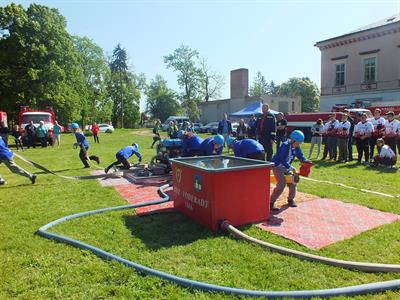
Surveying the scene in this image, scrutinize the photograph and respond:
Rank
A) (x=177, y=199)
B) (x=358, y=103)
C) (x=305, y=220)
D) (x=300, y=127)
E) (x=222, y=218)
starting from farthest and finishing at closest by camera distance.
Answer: (x=300, y=127) < (x=358, y=103) < (x=177, y=199) < (x=305, y=220) < (x=222, y=218)

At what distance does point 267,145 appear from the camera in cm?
1098

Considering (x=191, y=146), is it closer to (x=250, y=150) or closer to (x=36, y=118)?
(x=250, y=150)

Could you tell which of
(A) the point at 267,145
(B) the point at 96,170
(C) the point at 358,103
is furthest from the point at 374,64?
(B) the point at 96,170

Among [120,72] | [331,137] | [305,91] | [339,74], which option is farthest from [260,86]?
[331,137]

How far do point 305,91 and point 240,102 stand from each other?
33.9 m

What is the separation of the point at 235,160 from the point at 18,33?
33675 mm

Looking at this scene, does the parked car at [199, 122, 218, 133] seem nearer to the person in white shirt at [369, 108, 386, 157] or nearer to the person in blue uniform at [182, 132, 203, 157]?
the person in white shirt at [369, 108, 386, 157]

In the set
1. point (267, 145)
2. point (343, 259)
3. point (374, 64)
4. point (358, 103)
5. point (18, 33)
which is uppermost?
point (18, 33)

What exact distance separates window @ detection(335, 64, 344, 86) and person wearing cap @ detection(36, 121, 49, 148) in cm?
2742

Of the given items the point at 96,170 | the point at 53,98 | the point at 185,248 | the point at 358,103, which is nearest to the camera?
the point at 185,248

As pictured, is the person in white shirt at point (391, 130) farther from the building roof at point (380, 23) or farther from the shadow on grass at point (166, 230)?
the building roof at point (380, 23)

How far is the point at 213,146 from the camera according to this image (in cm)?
823

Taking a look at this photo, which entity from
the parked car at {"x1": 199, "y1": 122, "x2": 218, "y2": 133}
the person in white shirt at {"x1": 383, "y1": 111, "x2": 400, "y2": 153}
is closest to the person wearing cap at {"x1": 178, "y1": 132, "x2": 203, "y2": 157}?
the person in white shirt at {"x1": 383, "y1": 111, "x2": 400, "y2": 153}

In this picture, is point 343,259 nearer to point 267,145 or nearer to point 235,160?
point 235,160
